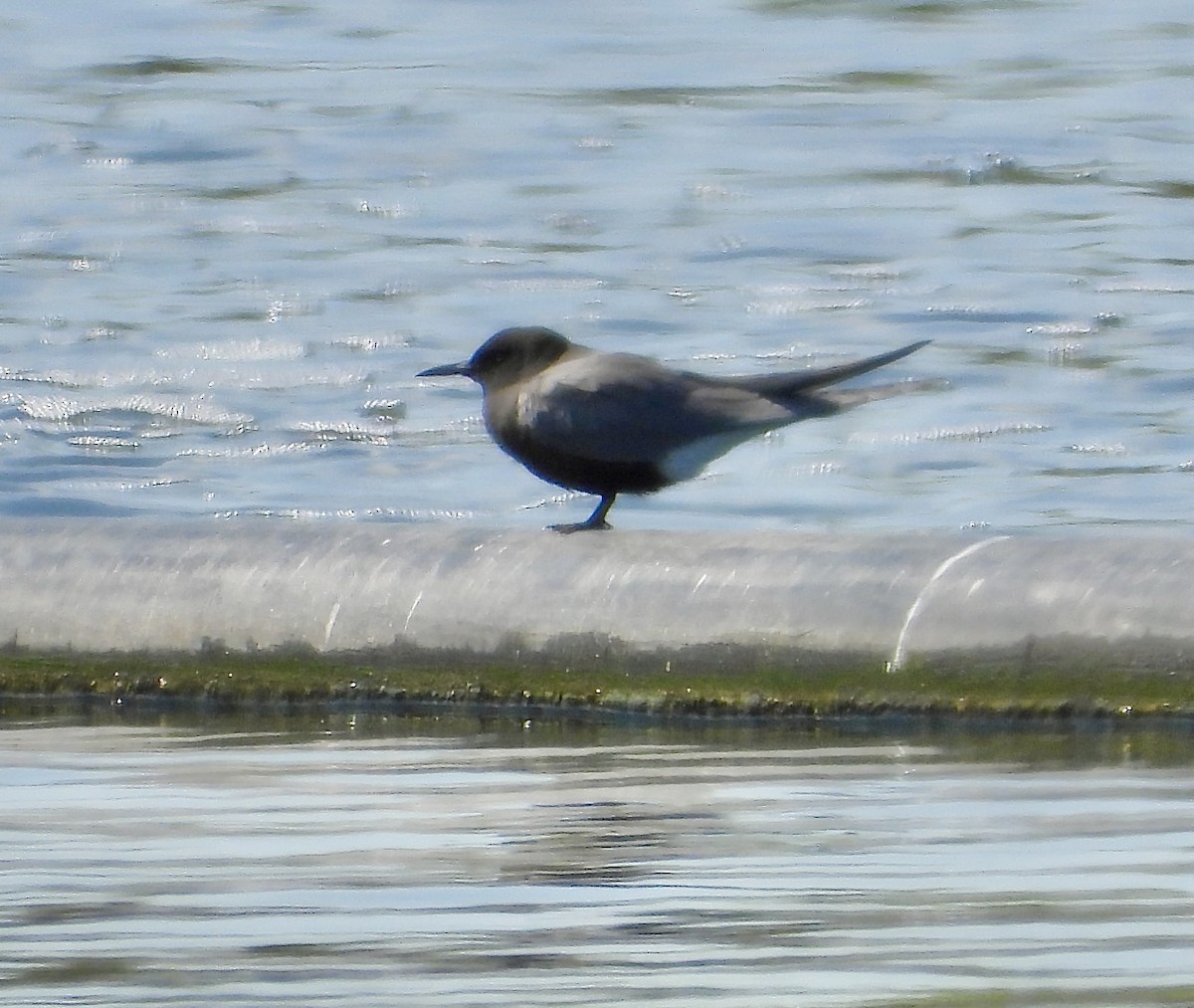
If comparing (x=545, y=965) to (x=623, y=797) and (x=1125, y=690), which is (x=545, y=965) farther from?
(x=1125, y=690)

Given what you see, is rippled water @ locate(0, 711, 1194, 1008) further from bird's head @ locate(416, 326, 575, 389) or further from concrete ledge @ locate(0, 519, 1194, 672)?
bird's head @ locate(416, 326, 575, 389)

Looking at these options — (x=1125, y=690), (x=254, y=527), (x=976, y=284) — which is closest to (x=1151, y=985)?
(x=1125, y=690)

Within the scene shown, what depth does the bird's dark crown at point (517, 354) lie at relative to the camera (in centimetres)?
645

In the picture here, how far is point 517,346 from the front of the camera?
21.2 ft

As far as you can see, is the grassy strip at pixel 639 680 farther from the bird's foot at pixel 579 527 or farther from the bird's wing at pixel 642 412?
the bird's wing at pixel 642 412

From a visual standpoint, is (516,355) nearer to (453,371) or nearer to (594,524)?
(453,371)

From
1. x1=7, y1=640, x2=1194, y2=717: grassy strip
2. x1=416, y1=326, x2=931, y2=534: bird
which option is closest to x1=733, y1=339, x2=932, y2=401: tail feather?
x1=416, y1=326, x2=931, y2=534: bird

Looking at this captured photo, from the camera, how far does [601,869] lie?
3.70 meters

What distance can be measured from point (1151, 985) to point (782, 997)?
337 mm

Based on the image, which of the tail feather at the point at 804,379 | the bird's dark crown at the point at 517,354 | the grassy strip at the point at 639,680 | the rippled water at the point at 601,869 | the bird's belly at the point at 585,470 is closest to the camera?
the rippled water at the point at 601,869

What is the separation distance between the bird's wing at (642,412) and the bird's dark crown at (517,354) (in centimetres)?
31

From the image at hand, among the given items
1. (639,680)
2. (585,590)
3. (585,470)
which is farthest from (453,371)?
(639,680)

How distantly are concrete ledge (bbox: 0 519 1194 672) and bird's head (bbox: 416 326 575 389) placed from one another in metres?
0.71

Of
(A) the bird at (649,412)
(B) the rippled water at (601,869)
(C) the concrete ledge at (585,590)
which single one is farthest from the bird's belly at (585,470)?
(B) the rippled water at (601,869)
